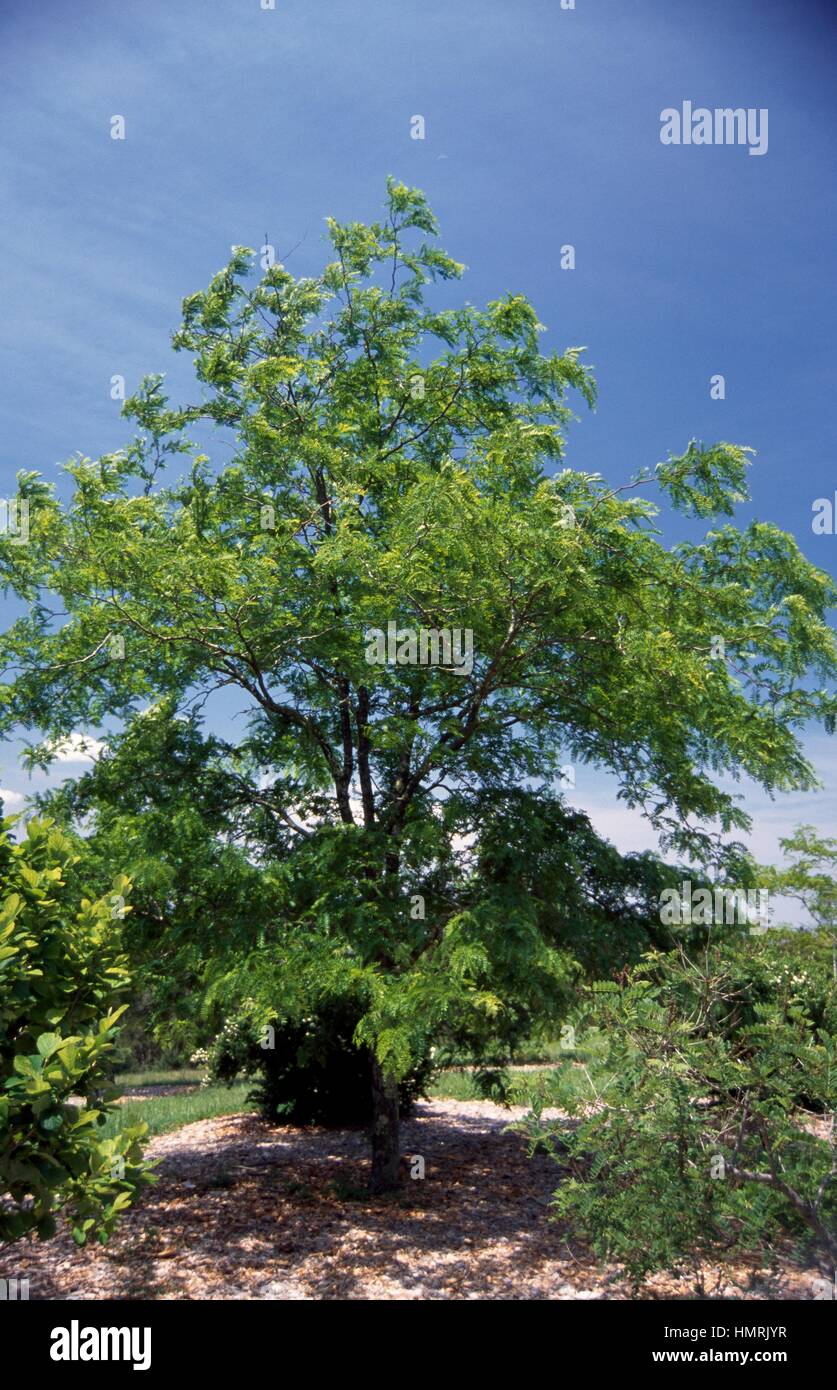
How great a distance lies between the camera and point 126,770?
27.3 feet

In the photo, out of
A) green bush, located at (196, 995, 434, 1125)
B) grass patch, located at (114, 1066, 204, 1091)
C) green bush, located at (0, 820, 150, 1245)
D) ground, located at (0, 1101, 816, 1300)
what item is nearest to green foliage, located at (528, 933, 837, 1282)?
ground, located at (0, 1101, 816, 1300)

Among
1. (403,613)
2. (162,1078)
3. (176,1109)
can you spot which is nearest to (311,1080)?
(176,1109)

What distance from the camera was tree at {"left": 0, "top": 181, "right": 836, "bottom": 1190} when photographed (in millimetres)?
6719

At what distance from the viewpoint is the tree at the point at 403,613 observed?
22.0ft

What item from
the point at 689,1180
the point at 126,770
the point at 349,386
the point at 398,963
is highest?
the point at 349,386

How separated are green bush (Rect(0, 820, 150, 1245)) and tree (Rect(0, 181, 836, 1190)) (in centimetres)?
212

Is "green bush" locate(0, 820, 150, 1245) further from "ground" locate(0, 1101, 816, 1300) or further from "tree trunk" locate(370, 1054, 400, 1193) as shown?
"tree trunk" locate(370, 1054, 400, 1193)

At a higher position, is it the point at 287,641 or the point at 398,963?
the point at 287,641

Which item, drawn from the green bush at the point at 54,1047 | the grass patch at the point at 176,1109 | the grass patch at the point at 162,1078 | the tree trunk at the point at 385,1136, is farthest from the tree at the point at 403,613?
the grass patch at the point at 162,1078

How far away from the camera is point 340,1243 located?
727 centimetres

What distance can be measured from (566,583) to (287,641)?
234 cm

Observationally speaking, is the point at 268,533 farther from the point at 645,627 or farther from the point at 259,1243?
the point at 259,1243

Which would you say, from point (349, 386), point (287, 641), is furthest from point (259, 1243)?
point (349, 386)

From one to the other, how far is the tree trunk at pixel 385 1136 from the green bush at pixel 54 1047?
472 cm
